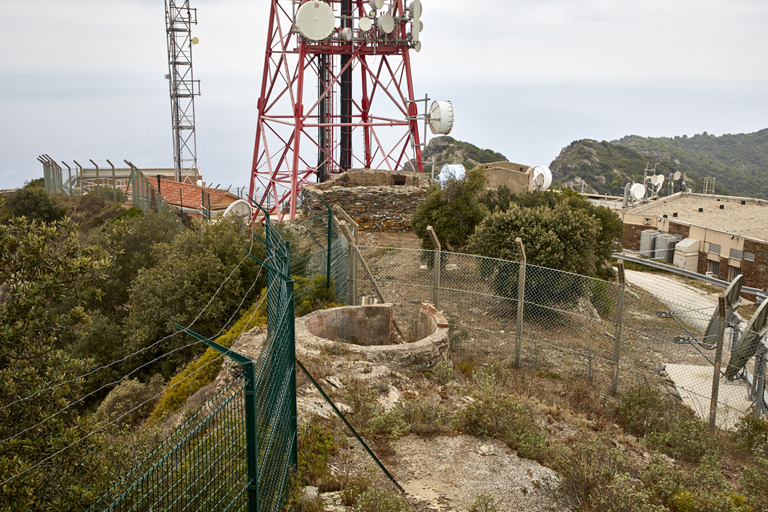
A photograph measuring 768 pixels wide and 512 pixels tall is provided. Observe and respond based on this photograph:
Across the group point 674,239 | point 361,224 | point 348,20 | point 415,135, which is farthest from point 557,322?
point 674,239

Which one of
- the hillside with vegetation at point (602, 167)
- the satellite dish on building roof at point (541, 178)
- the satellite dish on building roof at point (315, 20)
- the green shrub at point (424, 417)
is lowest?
the green shrub at point (424, 417)

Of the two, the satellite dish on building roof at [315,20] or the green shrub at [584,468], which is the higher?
the satellite dish on building roof at [315,20]

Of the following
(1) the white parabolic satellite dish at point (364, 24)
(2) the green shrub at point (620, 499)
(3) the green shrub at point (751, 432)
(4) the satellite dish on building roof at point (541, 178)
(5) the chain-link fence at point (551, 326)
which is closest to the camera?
(2) the green shrub at point (620, 499)

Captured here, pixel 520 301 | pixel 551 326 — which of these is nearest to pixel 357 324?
pixel 520 301

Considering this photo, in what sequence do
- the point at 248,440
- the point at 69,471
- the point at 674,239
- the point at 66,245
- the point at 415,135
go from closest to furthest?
the point at 248,440 → the point at 69,471 → the point at 66,245 → the point at 415,135 → the point at 674,239

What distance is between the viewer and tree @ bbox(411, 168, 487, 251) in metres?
17.0

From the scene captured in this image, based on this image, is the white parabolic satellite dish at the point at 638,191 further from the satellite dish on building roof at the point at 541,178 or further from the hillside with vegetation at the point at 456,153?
the hillside with vegetation at the point at 456,153

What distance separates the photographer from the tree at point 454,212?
55.7ft

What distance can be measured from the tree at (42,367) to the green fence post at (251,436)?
1.74 meters

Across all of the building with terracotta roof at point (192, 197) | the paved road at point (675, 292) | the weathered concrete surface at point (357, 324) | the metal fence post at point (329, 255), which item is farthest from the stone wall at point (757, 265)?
the metal fence post at point (329, 255)

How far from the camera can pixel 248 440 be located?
3.61 meters

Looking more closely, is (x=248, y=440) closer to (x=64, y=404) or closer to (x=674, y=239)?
(x=64, y=404)

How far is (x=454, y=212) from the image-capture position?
673 inches

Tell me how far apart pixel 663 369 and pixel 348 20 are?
71.4ft
